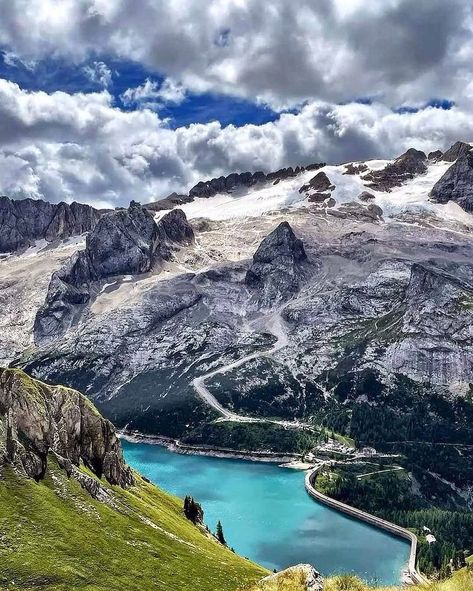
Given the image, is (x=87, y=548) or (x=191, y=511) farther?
(x=191, y=511)

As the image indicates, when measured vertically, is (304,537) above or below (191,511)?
below

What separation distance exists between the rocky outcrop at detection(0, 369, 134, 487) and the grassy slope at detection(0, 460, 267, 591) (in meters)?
2.68

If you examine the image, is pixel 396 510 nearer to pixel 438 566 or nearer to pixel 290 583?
pixel 438 566

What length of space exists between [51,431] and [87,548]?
19.2 meters

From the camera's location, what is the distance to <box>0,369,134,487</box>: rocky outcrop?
57719 millimetres

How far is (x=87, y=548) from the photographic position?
48.4m

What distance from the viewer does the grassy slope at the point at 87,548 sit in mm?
42531

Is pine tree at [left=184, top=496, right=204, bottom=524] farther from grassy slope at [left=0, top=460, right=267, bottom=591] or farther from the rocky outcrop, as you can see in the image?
grassy slope at [left=0, top=460, right=267, bottom=591]

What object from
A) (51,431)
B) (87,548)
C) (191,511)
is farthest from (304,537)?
(87,548)

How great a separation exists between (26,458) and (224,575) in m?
21.7

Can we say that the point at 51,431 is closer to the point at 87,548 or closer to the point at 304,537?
the point at 87,548

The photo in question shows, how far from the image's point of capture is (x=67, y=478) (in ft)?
196

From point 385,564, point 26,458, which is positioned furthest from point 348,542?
point 26,458

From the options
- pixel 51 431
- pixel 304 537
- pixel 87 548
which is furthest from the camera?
pixel 304 537
